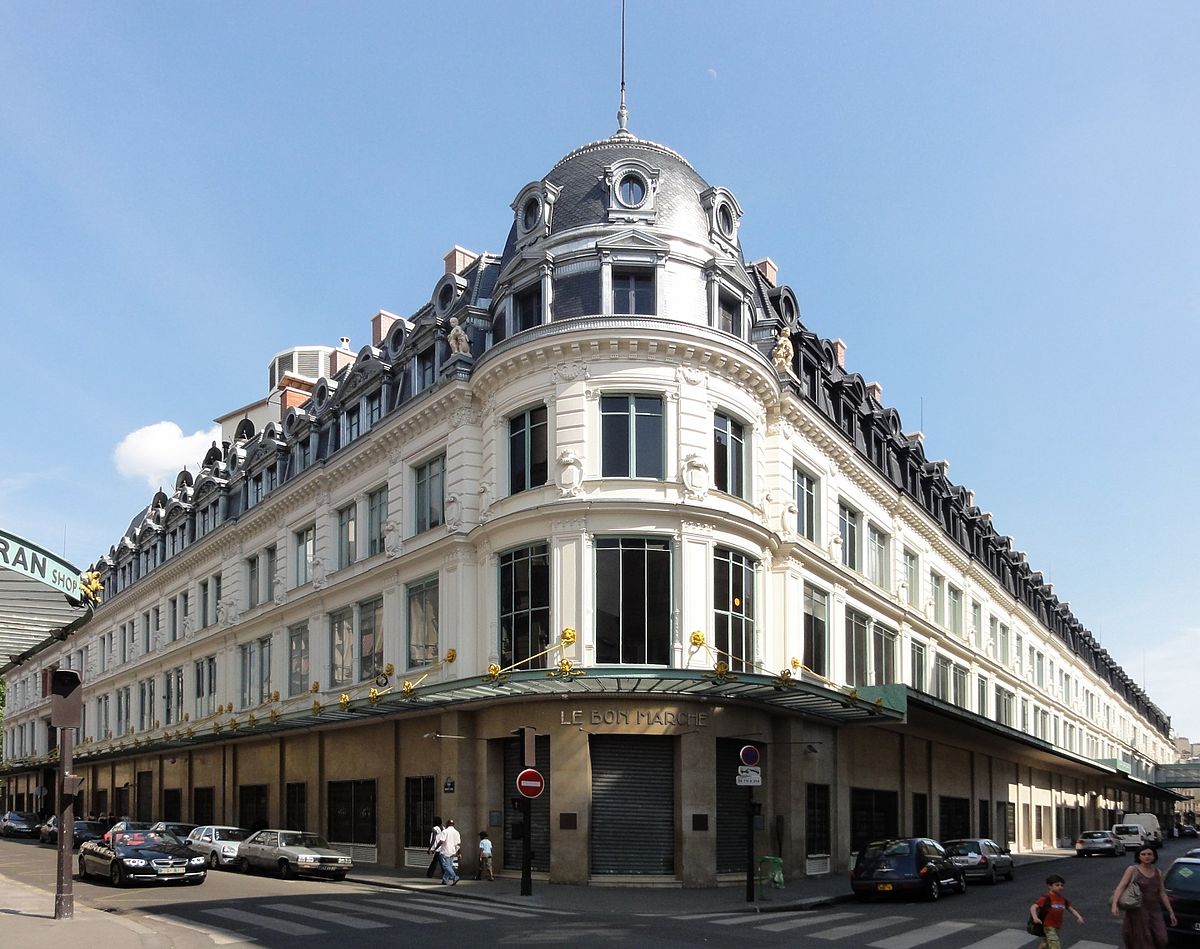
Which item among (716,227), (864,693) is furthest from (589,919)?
(716,227)

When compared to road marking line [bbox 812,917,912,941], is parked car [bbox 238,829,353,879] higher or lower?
lower

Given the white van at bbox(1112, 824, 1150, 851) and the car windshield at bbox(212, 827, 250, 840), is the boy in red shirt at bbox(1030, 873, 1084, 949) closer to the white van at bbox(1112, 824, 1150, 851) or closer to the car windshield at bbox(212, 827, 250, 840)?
the car windshield at bbox(212, 827, 250, 840)

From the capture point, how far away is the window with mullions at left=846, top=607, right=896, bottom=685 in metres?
40.6

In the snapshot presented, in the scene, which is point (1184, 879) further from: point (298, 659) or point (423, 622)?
point (298, 659)

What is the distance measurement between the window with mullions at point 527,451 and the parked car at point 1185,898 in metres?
17.6

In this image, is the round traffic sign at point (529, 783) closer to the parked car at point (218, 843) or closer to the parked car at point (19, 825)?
the parked car at point (218, 843)

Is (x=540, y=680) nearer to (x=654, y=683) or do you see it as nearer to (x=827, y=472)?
(x=654, y=683)

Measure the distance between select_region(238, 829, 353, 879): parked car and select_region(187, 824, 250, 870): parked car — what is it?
4.98 ft

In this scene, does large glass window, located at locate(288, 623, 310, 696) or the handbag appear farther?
large glass window, located at locate(288, 623, 310, 696)

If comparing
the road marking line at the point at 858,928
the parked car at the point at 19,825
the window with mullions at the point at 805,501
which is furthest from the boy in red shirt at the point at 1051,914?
the parked car at the point at 19,825

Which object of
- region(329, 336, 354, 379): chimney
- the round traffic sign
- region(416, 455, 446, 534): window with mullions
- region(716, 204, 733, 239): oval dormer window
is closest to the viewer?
the round traffic sign

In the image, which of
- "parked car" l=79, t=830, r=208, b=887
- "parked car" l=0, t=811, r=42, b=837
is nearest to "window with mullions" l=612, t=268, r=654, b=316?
"parked car" l=79, t=830, r=208, b=887

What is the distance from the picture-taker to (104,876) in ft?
96.2

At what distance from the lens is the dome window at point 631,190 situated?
33.1m
